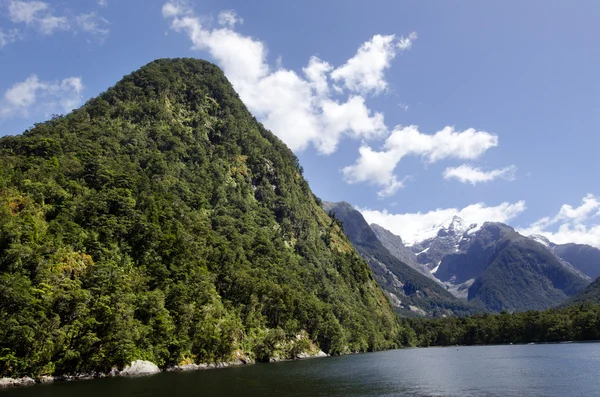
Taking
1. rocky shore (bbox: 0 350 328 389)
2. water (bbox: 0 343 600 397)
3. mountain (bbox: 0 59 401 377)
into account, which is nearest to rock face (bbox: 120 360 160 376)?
rocky shore (bbox: 0 350 328 389)

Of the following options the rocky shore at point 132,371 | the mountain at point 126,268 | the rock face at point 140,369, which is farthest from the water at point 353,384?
the mountain at point 126,268

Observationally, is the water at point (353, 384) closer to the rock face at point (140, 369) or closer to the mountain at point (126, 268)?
the rock face at point (140, 369)

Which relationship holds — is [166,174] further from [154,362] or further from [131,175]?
[154,362]

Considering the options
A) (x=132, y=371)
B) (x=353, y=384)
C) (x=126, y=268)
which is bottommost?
(x=353, y=384)

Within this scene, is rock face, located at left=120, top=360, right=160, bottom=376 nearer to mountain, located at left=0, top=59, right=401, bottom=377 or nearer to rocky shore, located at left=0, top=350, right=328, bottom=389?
rocky shore, located at left=0, top=350, right=328, bottom=389

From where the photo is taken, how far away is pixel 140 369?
9331cm

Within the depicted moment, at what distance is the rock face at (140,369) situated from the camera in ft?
298

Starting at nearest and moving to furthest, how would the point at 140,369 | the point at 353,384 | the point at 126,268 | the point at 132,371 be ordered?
the point at 353,384, the point at 132,371, the point at 140,369, the point at 126,268

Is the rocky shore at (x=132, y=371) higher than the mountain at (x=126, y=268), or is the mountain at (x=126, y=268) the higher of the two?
the mountain at (x=126, y=268)

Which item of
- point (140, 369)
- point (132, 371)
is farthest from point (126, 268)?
point (132, 371)

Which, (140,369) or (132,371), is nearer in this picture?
(132,371)

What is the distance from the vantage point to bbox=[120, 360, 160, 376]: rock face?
298 ft

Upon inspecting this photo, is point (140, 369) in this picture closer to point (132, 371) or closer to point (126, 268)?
point (132, 371)

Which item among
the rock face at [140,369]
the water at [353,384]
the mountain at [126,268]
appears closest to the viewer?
the water at [353,384]
